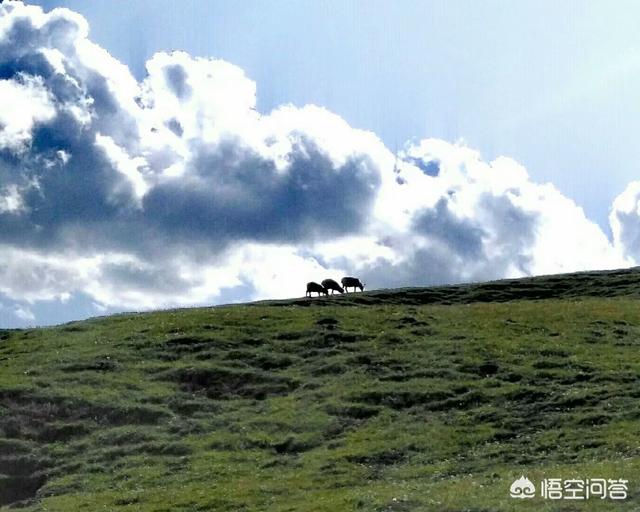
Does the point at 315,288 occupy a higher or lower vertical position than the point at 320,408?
higher

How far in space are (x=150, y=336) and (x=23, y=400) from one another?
44.3 ft

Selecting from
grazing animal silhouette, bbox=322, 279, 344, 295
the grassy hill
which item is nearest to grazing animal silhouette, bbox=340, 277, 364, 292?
grazing animal silhouette, bbox=322, 279, 344, 295

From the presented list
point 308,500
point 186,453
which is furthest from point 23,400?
point 308,500

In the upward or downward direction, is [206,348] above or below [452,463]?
above

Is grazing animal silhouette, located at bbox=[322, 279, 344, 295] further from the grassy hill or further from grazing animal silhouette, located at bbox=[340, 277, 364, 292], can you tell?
the grassy hill

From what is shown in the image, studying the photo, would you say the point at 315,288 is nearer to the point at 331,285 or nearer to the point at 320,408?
the point at 331,285

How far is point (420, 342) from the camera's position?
58.4 meters

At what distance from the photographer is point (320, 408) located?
4731 centimetres

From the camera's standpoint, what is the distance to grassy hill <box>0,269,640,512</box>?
118 ft

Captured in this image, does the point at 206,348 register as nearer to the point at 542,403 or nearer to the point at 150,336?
the point at 150,336

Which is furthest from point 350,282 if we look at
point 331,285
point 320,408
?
point 320,408

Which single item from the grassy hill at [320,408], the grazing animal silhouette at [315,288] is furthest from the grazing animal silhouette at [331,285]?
the grassy hill at [320,408]

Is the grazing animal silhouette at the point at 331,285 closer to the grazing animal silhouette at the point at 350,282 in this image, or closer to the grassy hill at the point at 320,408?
the grazing animal silhouette at the point at 350,282

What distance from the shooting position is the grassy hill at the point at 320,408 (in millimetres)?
35906
